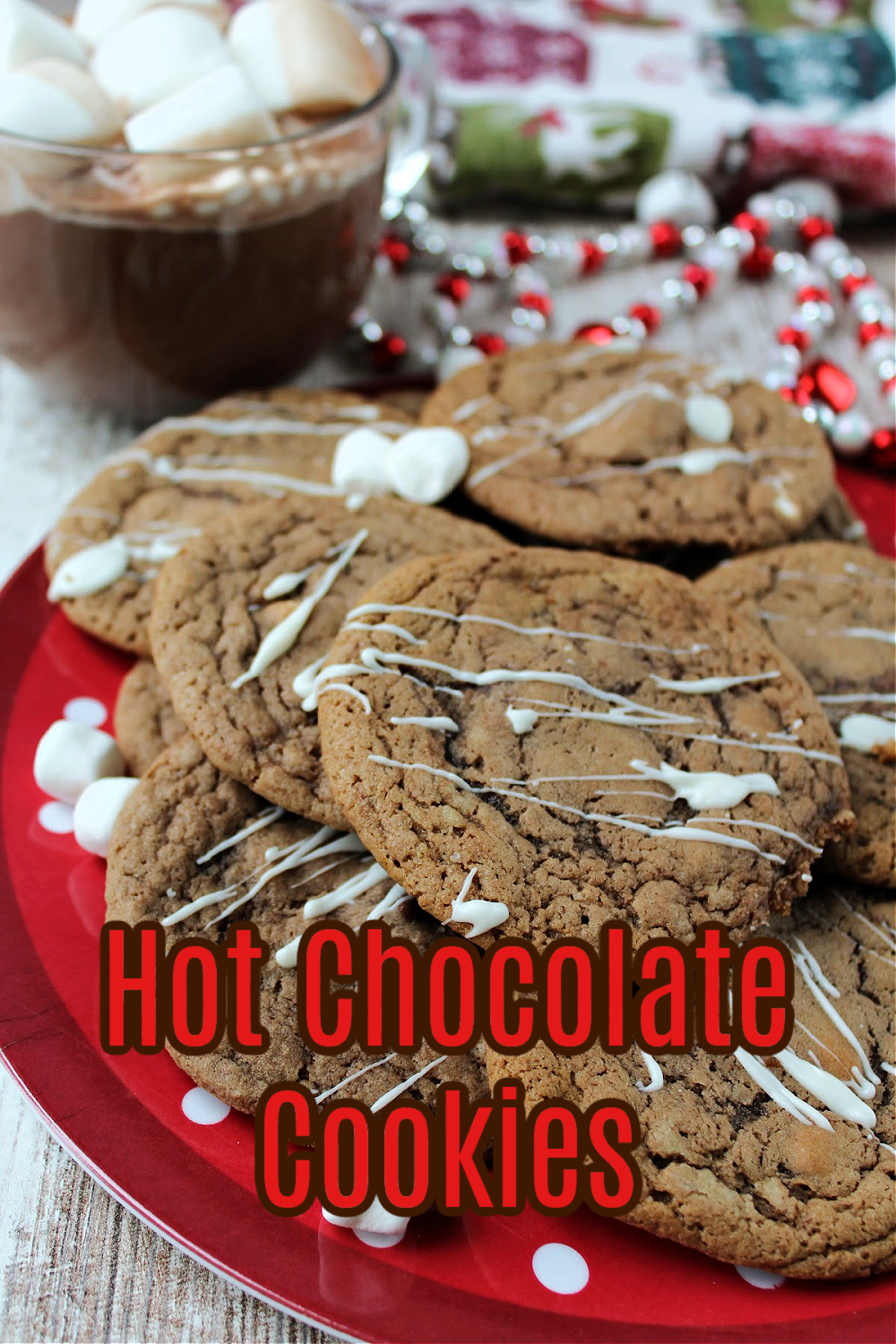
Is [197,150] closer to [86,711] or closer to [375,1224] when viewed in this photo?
[86,711]

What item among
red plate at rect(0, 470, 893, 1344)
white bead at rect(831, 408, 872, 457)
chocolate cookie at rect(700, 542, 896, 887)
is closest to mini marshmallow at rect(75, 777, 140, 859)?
red plate at rect(0, 470, 893, 1344)

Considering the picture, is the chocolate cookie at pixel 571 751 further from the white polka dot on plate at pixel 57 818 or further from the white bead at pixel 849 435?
the white bead at pixel 849 435

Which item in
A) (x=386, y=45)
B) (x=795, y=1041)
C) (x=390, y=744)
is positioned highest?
(x=386, y=45)

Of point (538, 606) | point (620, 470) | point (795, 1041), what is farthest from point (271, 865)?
point (620, 470)

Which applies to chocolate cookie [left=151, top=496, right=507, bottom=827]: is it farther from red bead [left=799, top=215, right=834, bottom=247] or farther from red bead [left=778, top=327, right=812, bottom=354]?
red bead [left=799, top=215, right=834, bottom=247]

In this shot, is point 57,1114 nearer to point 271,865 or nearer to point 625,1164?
point 271,865

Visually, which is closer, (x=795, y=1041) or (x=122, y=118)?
(x=795, y=1041)

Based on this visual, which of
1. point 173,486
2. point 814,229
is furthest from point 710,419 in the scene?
point 814,229
